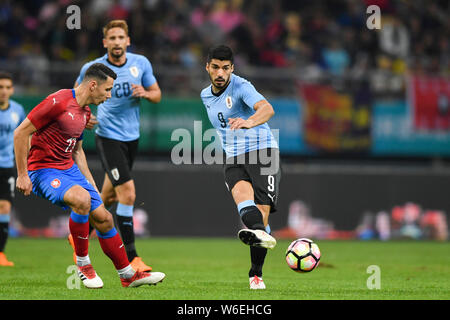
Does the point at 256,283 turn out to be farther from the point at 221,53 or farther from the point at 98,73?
the point at 98,73

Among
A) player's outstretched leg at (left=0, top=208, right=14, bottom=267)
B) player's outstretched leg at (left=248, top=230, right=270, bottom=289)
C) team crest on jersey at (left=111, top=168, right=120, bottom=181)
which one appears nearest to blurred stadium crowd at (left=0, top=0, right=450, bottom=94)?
player's outstretched leg at (left=0, top=208, right=14, bottom=267)

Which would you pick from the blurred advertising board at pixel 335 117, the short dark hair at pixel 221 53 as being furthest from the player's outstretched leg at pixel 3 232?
the blurred advertising board at pixel 335 117

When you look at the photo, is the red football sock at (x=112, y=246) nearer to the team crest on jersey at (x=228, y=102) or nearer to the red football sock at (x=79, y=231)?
the red football sock at (x=79, y=231)

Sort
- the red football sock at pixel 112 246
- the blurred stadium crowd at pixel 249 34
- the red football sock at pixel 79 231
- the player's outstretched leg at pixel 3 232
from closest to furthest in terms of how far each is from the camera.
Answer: the red football sock at pixel 79 231 → the red football sock at pixel 112 246 → the player's outstretched leg at pixel 3 232 → the blurred stadium crowd at pixel 249 34

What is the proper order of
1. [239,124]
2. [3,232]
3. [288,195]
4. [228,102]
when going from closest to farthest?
[239,124] < [228,102] < [3,232] < [288,195]

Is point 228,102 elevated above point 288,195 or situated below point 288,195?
above

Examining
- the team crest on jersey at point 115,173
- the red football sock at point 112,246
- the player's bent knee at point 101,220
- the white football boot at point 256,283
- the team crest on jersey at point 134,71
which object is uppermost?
the team crest on jersey at point 134,71

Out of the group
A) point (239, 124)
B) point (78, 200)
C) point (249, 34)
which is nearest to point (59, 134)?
point (78, 200)

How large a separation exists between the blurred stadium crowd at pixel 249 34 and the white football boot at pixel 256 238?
992 centimetres

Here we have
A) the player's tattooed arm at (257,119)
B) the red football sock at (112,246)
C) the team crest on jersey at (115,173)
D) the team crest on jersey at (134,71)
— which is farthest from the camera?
the team crest on jersey at (134,71)

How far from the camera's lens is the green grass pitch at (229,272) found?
7.21 m

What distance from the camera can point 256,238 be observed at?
7.08 m

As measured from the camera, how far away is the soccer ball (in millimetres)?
7891

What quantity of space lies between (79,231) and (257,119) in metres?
1.96
